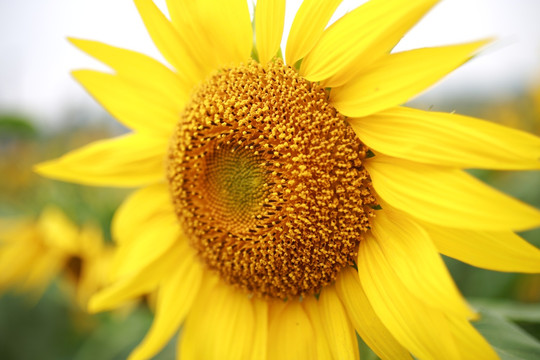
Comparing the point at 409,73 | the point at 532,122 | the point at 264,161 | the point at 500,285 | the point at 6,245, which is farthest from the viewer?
the point at 532,122

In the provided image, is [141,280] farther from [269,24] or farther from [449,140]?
[449,140]

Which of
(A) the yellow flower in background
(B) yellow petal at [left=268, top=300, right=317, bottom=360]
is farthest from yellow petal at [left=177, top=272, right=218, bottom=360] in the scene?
(A) the yellow flower in background

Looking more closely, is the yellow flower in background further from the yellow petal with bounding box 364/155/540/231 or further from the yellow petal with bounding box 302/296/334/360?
the yellow petal with bounding box 364/155/540/231

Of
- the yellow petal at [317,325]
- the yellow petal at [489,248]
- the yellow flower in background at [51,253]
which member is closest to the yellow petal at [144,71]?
the yellow petal at [317,325]

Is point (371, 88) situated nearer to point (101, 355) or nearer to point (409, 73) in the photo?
point (409, 73)

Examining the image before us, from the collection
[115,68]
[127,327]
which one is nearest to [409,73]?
[115,68]
